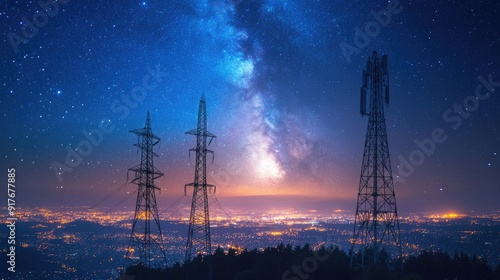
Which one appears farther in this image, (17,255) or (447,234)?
(447,234)

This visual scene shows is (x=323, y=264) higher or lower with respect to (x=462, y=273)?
higher

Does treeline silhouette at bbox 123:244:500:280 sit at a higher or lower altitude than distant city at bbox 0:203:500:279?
higher

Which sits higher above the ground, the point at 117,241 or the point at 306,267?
the point at 306,267

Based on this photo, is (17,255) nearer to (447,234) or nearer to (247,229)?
(247,229)

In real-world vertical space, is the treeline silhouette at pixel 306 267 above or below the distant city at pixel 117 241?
above

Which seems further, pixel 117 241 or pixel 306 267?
pixel 117 241

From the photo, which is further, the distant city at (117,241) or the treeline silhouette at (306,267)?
the distant city at (117,241)

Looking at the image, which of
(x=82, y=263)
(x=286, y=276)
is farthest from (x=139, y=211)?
(x=82, y=263)

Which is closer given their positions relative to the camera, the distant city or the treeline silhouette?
the treeline silhouette
